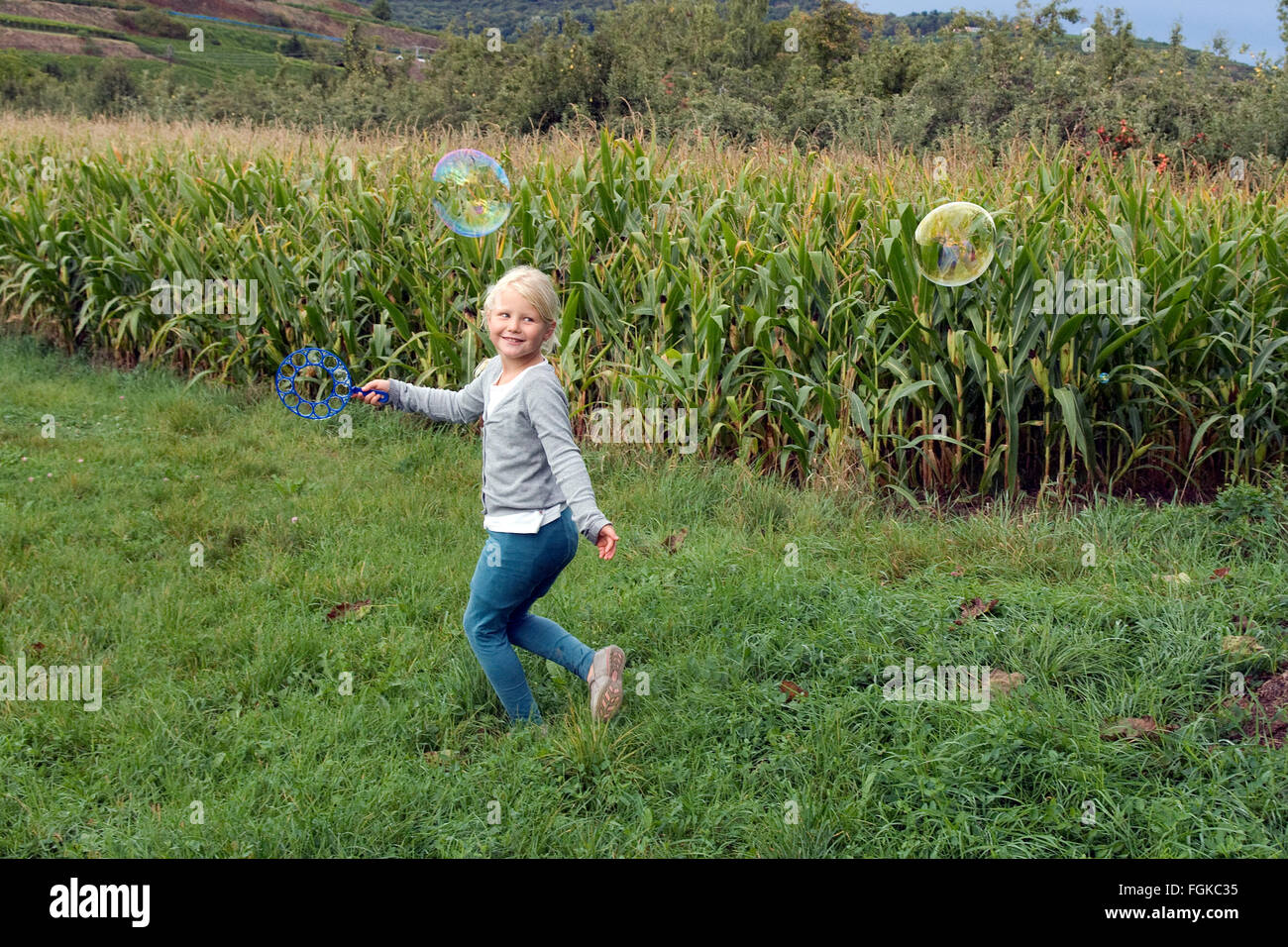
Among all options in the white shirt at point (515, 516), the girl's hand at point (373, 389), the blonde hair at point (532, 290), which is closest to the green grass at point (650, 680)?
the white shirt at point (515, 516)

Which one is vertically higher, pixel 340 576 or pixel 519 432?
pixel 519 432

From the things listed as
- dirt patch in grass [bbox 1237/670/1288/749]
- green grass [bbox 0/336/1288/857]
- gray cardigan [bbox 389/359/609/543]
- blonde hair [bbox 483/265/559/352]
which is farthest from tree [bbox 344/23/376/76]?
dirt patch in grass [bbox 1237/670/1288/749]

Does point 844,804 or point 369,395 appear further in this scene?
point 369,395

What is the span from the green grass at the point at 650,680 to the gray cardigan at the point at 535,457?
717 millimetres

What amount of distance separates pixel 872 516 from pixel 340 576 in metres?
2.50

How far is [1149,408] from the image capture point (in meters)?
5.41

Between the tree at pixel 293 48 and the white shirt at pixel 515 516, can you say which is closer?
the white shirt at pixel 515 516

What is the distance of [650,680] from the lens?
11.9ft

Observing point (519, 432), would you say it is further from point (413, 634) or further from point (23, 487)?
point (23, 487)

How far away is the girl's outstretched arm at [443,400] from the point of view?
11.5 feet

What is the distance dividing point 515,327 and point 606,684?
1155mm

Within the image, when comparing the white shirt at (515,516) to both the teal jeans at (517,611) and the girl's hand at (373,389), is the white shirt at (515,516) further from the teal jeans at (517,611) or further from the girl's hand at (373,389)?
the girl's hand at (373,389)

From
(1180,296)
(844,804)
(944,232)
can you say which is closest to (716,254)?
(944,232)

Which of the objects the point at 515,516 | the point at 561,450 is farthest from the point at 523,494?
the point at 561,450
